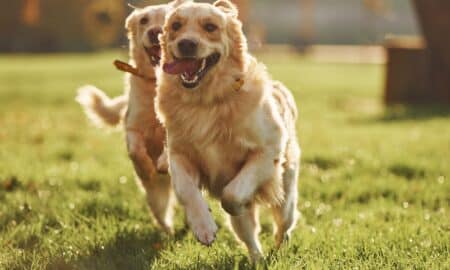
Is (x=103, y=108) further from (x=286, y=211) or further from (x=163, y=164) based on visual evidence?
(x=286, y=211)

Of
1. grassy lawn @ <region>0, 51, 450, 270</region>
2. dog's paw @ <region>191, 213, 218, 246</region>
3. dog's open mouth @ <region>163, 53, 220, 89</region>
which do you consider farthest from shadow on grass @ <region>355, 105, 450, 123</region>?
dog's paw @ <region>191, 213, 218, 246</region>

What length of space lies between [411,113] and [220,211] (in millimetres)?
7857

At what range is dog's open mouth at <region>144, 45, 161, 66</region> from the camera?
5430 mm

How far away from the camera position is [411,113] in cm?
1260

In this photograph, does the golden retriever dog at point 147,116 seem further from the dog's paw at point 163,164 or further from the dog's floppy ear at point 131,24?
the dog's paw at point 163,164

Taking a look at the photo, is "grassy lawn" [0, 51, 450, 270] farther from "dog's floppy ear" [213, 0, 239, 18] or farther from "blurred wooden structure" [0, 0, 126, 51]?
"blurred wooden structure" [0, 0, 126, 51]

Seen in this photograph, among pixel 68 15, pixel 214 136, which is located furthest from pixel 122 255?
pixel 68 15

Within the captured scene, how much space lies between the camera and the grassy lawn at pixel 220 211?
4.23 m

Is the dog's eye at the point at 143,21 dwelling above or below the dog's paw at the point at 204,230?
above

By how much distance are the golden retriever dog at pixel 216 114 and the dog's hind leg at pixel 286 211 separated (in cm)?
32

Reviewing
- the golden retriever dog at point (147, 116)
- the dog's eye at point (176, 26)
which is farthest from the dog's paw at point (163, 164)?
the dog's eye at point (176, 26)

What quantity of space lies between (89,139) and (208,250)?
222 inches

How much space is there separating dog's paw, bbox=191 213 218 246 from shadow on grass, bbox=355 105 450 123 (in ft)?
27.4

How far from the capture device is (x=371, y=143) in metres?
9.11
